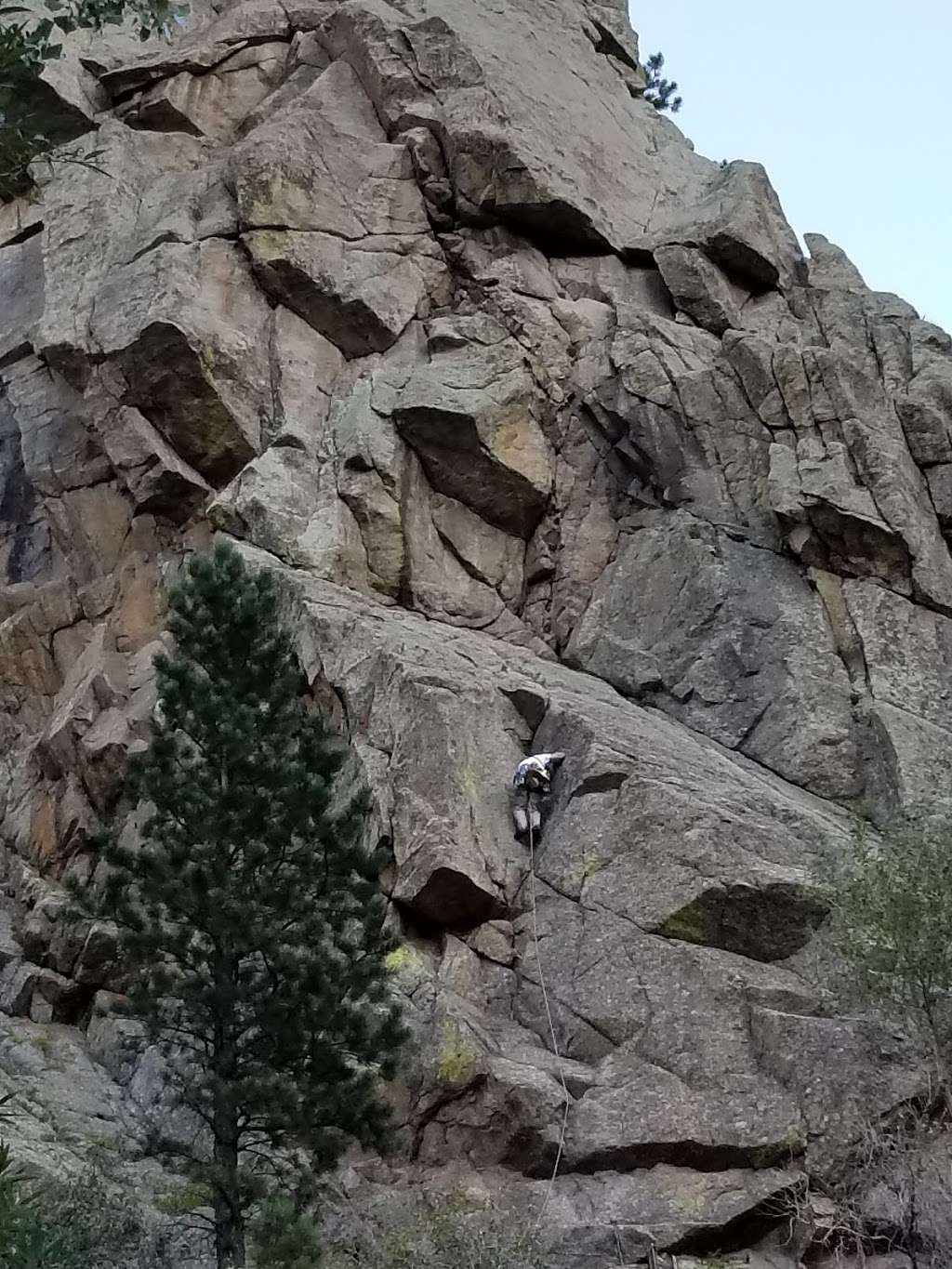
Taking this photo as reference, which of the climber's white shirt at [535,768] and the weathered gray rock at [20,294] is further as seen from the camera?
the weathered gray rock at [20,294]

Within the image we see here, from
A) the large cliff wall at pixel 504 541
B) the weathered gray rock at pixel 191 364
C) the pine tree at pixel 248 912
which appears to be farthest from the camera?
the weathered gray rock at pixel 191 364

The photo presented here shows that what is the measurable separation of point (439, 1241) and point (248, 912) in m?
4.35

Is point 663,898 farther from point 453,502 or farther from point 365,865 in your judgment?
point 453,502

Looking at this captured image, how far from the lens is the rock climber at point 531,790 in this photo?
2064 cm

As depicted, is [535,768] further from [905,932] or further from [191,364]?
[191,364]

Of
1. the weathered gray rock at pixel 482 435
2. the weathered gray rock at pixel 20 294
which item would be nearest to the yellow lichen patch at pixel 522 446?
the weathered gray rock at pixel 482 435

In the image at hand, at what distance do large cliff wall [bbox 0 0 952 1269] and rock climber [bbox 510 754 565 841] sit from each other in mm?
332

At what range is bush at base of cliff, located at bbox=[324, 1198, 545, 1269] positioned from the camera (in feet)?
48.2

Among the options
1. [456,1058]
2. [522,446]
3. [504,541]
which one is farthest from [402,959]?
[522,446]

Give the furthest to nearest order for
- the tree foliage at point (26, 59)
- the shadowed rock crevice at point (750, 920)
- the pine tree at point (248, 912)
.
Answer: the shadowed rock crevice at point (750, 920)
the pine tree at point (248, 912)
the tree foliage at point (26, 59)

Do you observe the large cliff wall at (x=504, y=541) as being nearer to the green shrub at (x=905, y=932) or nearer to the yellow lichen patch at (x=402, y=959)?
the yellow lichen patch at (x=402, y=959)

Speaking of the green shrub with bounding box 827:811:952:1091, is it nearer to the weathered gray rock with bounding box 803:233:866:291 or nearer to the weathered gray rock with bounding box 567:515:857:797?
the weathered gray rock with bounding box 567:515:857:797

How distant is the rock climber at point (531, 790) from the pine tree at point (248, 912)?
323 centimetres

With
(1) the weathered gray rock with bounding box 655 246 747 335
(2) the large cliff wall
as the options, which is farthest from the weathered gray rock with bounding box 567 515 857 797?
(1) the weathered gray rock with bounding box 655 246 747 335
